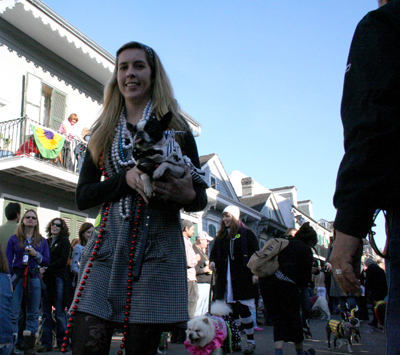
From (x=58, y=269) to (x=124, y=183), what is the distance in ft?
18.1

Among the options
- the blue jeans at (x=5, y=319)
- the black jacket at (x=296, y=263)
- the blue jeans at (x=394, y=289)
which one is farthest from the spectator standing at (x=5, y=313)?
the blue jeans at (x=394, y=289)

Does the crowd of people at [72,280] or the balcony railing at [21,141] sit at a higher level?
the balcony railing at [21,141]

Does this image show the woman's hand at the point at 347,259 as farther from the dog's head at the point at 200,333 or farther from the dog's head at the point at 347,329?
the dog's head at the point at 347,329

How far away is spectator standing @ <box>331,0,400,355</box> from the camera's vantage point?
1370mm

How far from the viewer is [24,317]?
630cm

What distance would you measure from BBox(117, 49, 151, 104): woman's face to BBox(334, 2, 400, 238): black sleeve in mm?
1056

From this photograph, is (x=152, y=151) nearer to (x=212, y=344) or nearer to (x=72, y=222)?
(x=212, y=344)

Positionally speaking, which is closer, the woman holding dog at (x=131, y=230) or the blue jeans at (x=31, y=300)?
the woman holding dog at (x=131, y=230)

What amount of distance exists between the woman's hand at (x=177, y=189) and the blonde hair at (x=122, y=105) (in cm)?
35

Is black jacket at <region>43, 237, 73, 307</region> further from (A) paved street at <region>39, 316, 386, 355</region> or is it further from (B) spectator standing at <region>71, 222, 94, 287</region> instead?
(A) paved street at <region>39, 316, 386, 355</region>

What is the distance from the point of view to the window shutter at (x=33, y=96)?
42.6ft

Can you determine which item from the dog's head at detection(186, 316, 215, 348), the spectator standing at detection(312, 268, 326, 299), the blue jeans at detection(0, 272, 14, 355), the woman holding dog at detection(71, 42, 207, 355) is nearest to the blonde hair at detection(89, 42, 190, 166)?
the woman holding dog at detection(71, 42, 207, 355)

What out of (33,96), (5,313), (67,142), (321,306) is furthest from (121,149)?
(321,306)

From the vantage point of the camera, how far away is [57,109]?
563 inches
